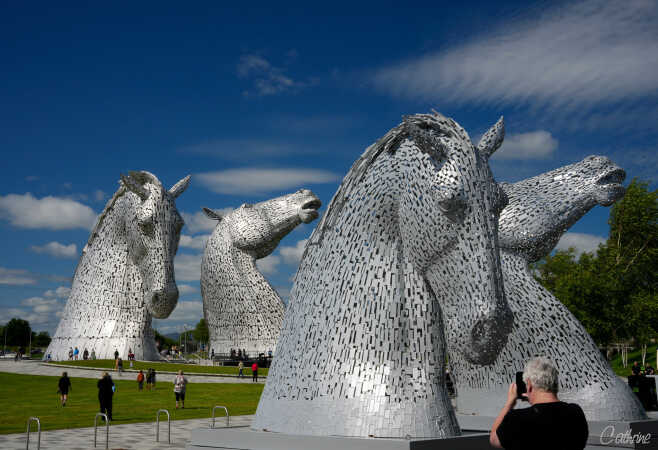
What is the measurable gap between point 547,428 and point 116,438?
8679mm

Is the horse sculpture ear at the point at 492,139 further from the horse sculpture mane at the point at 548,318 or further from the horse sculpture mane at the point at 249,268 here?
the horse sculpture mane at the point at 249,268

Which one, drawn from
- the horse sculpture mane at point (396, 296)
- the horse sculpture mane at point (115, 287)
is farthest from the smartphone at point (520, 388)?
the horse sculpture mane at point (115, 287)

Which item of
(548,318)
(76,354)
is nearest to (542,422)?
(548,318)

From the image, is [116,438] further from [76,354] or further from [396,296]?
[76,354]

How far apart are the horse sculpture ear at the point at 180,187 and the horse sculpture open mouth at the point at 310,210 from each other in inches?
195

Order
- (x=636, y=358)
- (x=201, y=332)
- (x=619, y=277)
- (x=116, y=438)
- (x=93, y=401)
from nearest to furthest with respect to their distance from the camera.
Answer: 1. (x=116, y=438)
2. (x=93, y=401)
3. (x=619, y=277)
4. (x=636, y=358)
5. (x=201, y=332)

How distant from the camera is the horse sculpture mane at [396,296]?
3.84 m

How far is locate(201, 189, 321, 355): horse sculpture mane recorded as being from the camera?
24202mm

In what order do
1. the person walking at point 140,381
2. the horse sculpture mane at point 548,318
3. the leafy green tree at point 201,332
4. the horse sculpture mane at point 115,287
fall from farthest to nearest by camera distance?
the leafy green tree at point 201,332 < the horse sculpture mane at point 115,287 < the person walking at point 140,381 < the horse sculpture mane at point 548,318

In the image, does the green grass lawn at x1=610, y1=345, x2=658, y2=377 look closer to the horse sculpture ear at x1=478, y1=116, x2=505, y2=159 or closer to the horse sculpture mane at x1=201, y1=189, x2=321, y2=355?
the horse sculpture mane at x1=201, y1=189, x2=321, y2=355

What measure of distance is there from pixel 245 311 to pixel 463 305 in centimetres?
2105

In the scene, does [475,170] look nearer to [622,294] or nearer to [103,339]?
[103,339]

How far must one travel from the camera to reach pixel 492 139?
202 inches

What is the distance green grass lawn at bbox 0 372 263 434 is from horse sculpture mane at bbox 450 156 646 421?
7.08m
